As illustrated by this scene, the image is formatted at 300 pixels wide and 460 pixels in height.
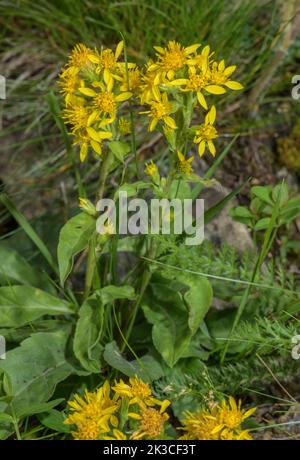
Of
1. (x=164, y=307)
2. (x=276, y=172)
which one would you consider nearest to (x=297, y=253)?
(x=276, y=172)

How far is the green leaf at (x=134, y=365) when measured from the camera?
1672 mm

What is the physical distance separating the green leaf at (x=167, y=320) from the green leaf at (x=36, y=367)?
9.5 inches

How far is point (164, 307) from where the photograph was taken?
71.8 inches

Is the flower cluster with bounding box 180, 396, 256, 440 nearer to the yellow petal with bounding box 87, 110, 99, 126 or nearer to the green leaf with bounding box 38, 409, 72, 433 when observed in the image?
the green leaf with bounding box 38, 409, 72, 433

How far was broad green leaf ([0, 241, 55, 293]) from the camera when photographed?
6.45ft

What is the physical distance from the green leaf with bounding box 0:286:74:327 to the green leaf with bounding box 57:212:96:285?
0.28 m

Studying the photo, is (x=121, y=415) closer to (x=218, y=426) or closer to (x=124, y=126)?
(x=218, y=426)

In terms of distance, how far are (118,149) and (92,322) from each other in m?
0.46

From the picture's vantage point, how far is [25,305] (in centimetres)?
183

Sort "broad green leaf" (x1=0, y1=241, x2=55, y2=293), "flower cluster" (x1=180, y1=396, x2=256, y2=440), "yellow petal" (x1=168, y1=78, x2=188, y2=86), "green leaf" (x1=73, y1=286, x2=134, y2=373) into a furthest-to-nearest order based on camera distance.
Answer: "broad green leaf" (x1=0, y1=241, x2=55, y2=293), "green leaf" (x1=73, y1=286, x2=134, y2=373), "yellow petal" (x1=168, y1=78, x2=188, y2=86), "flower cluster" (x1=180, y1=396, x2=256, y2=440)

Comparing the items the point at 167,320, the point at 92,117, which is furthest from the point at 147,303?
the point at 92,117

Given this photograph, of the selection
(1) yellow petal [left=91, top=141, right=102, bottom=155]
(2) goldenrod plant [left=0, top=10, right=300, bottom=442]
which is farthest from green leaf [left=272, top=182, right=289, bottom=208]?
(1) yellow petal [left=91, top=141, right=102, bottom=155]

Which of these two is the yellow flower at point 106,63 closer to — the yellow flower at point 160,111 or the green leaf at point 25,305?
the yellow flower at point 160,111

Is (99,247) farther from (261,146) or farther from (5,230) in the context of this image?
(261,146)
